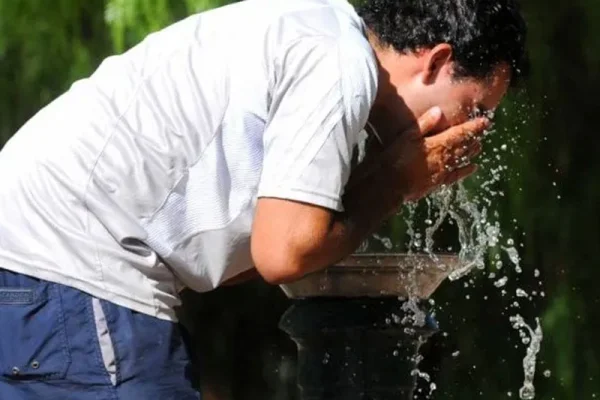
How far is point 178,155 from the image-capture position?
247 centimetres

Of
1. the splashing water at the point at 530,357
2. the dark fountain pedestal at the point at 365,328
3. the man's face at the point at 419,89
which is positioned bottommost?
the splashing water at the point at 530,357

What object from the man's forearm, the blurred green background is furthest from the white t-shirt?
the blurred green background

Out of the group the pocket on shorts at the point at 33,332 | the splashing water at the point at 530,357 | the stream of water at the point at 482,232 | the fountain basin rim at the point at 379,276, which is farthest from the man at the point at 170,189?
the splashing water at the point at 530,357

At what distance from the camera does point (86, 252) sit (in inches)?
98.3

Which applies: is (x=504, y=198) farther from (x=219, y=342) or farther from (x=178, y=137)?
(x=178, y=137)

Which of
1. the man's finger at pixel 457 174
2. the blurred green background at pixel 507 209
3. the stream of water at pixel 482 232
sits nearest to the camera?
the man's finger at pixel 457 174

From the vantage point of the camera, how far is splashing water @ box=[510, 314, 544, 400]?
14.1 ft

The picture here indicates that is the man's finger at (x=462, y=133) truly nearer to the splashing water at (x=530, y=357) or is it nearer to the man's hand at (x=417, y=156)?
the man's hand at (x=417, y=156)

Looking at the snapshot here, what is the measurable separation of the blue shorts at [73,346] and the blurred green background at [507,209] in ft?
5.48

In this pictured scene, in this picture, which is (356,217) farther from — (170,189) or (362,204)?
(170,189)

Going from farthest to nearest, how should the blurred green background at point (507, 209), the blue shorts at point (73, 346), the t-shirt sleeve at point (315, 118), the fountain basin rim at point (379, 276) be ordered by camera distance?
the blurred green background at point (507, 209)
the fountain basin rim at point (379, 276)
the blue shorts at point (73, 346)
the t-shirt sleeve at point (315, 118)

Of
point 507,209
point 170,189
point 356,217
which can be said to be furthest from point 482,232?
point 170,189

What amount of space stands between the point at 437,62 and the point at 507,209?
1649 mm

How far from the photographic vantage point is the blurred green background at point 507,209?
13.8 feet
